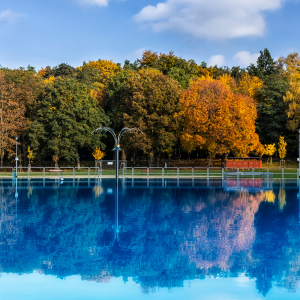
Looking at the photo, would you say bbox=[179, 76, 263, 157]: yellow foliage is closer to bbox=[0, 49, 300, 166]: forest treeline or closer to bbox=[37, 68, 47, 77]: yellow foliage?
bbox=[0, 49, 300, 166]: forest treeline

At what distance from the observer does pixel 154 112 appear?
56969 millimetres

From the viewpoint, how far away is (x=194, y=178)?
43.1 metres

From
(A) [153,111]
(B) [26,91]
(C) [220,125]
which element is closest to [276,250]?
(C) [220,125]

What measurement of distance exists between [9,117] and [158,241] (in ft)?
173

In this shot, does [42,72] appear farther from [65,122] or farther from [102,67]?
[65,122]

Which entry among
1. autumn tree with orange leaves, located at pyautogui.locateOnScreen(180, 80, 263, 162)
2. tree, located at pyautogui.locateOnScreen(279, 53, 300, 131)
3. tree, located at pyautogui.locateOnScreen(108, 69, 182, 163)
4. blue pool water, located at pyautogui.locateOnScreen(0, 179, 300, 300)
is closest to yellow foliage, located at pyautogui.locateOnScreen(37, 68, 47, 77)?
tree, located at pyautogui.locateOnScreen(108, 69, 182, 163)

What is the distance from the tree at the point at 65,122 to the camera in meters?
58.0

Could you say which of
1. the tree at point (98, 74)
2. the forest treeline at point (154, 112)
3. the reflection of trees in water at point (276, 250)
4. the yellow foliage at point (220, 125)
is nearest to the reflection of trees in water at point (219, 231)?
the reflection of trees in water at point (276, 250)

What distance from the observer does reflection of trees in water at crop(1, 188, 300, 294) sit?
9.34m

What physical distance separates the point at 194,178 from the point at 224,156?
46.9 feet

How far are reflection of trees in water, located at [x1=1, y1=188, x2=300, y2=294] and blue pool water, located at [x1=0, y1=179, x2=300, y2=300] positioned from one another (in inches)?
1.0

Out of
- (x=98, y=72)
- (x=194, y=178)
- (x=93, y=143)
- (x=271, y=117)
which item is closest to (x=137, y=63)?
(x=98, y=72)

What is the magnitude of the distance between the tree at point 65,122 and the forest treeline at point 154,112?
5.8 inches

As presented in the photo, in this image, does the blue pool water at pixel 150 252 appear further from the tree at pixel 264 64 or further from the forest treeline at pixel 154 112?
the tree at pixel 264 64
